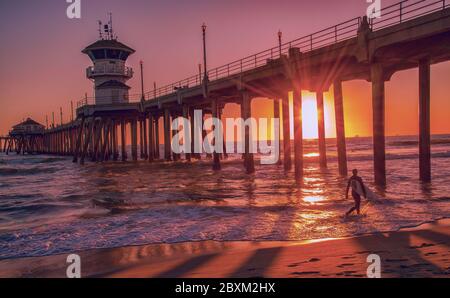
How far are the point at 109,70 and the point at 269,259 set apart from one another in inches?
1902

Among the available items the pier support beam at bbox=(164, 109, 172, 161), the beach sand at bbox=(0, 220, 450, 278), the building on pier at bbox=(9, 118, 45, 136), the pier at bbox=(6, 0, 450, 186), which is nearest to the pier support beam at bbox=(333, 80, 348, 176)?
the pier at bbox=(6, 0, 450, 186)

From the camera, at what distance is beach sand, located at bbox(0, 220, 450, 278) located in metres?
6.63

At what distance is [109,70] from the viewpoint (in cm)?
5188

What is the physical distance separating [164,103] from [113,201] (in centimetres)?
2309

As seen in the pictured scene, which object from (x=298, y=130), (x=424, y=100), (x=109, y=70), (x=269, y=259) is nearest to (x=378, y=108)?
(x=424, y=100)

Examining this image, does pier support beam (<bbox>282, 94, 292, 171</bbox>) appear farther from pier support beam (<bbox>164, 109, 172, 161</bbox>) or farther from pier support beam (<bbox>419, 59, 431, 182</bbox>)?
pier support beam (<bbox>164, 109, 172, 161</bbox>)

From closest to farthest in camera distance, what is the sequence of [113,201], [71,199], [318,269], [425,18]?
[318,269]
[425,18]
[113,201]
[71,199]

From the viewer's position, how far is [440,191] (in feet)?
55.0

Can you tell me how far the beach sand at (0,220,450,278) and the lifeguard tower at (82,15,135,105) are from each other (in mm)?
A: 42986

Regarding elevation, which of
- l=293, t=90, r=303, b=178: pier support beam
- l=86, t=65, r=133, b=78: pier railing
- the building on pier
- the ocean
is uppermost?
l=86, t=65, r=133, b=78: pier railing

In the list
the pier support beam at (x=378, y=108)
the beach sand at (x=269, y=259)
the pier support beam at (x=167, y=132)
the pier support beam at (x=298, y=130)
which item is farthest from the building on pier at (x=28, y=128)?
the beach sand at (x=269, y=259)

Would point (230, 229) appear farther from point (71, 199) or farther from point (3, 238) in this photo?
point (71, 199)

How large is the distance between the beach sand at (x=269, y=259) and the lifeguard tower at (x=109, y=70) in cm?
4299
